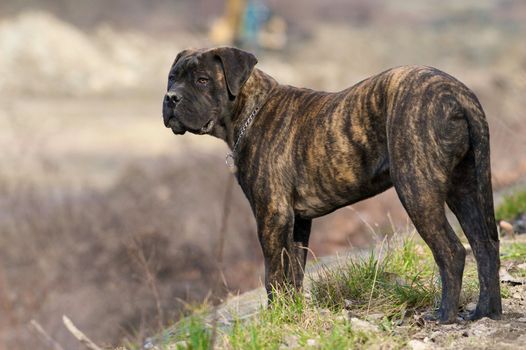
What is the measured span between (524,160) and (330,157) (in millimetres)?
11190

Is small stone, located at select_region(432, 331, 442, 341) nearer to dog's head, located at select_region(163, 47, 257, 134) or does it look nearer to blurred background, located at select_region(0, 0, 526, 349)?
blurred background, located at select_region(0, 0, 526, 349)

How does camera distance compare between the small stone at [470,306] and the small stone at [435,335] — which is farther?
the small stone at [470,306]

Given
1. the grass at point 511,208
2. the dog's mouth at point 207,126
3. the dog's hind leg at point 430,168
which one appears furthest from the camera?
the grass at point 511,208

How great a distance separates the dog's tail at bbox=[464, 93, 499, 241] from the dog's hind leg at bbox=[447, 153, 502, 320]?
5 centimetres

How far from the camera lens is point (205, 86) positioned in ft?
21.5

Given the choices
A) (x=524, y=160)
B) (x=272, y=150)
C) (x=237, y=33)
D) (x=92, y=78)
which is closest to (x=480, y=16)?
(x=237, y=33)

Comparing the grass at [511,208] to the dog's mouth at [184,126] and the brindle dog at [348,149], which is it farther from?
the dog's mouth at [184,126]

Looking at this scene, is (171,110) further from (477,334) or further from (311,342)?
(477,334)

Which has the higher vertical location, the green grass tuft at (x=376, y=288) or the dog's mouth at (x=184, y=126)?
the dog's mouth at (x=184, y=126)

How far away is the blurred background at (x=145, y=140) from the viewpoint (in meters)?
15.2

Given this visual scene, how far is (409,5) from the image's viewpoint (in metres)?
72.9

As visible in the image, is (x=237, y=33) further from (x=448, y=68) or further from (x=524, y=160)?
(x=524, y=160)

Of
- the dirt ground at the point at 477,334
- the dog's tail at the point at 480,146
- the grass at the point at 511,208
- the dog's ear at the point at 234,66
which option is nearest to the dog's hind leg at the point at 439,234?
the dirt ground at the point at 477,334

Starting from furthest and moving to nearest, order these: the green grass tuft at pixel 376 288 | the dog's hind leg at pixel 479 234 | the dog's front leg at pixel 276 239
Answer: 1. the dog's front leg at pixel 276 239
2. the green grass tuft at pixel 376 288
3. the dog's hind leg at pixel 479 234
